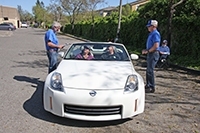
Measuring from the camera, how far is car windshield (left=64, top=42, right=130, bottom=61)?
212 inches

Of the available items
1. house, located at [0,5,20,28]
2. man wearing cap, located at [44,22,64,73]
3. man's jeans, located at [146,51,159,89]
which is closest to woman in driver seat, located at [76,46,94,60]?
man wearing cap, located at [44,22,64,73]

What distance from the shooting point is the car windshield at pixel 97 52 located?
5383 millimetres

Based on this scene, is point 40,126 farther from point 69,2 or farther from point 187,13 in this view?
point 69,2

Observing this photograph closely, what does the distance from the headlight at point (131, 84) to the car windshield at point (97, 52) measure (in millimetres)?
1263

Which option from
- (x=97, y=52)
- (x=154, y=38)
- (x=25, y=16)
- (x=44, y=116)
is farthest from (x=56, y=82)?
(x=25, y=16)

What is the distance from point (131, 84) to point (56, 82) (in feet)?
4.21

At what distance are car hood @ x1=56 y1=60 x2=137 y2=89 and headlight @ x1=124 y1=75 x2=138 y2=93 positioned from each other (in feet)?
0.23

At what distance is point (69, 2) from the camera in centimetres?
3809

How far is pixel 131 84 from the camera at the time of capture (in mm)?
3980

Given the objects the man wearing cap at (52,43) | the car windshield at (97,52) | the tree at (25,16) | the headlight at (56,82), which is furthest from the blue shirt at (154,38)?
the tree at (25,16)

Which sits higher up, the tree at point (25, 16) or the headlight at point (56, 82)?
the tree at point (25, 16)

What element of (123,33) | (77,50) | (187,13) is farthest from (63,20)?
(77,50)

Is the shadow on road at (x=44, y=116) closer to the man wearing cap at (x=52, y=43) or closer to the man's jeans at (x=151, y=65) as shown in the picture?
the man wearing cap at (x=52, y=43)

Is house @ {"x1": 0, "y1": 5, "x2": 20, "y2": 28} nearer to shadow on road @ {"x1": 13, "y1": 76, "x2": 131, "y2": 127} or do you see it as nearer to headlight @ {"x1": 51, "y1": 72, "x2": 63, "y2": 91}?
shadow on road @ {"x1": 13, "y1": 76, "x2": 131, "y2": 127}
